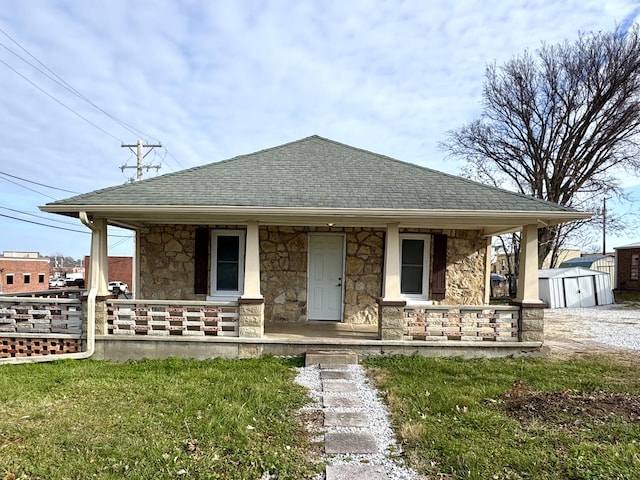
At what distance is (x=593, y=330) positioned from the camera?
31.0 ft

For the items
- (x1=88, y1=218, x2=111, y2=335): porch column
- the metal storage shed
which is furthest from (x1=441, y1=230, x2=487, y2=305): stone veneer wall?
the metal storage shed

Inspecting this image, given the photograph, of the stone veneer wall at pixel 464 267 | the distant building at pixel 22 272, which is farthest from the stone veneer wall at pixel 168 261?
the distant building at pixel 22 272

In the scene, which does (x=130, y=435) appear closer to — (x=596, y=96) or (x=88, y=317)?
(x=88, y=317)

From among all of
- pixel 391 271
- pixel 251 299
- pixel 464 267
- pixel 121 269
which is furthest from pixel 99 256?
pixel 121 269

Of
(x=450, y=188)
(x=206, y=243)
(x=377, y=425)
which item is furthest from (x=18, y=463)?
(x=450, y=188)

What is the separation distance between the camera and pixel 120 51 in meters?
9.51

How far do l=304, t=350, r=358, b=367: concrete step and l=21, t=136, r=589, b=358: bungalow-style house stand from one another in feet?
0.78

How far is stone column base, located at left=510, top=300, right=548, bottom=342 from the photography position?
6.38 m

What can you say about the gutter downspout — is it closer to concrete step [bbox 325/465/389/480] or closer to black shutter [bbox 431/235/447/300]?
concrete step [bbox 325/465/389/480]

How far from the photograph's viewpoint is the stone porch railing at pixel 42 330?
6.33 m

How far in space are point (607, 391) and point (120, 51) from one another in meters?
11.5

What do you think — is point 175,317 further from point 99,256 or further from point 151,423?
point 151,423

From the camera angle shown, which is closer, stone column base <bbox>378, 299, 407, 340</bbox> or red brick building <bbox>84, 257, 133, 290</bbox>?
stone column base <bbox>378, 299, 407, 340</bbox>

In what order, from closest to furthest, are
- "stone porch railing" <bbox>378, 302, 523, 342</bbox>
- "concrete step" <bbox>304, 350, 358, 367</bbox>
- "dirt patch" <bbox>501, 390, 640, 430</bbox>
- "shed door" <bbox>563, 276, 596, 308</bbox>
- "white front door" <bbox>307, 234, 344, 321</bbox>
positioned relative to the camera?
"dirt patch" <bbox>501, 390, 640, 430</bbox> < "concrete step" <bbox>304, 350, 358, 367</bbox> < "stone porch railing" <bbox>378, 302, 523, 342</bbox> < "white front door" <bbox>307, 234, 344, 321</bbox> < "shed door" <bbox>563, 276, 596, 308</bbox>
